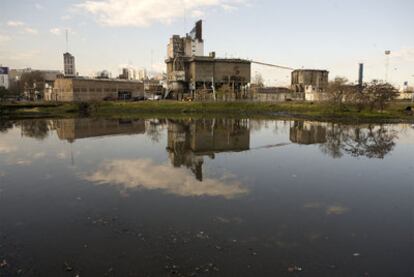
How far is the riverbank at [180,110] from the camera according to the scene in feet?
220

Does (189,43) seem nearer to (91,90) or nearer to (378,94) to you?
(91,90)

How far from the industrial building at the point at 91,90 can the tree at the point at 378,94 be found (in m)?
65.3

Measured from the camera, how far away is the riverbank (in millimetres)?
67062

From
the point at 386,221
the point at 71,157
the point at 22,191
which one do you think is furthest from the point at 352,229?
the point at 71,157

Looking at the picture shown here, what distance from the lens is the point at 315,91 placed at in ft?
316

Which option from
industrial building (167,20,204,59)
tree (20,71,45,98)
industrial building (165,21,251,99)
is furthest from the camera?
industrial building (167,20,204,59)

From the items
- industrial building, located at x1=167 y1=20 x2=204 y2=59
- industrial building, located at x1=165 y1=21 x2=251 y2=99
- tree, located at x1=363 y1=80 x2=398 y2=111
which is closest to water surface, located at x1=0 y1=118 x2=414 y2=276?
tree, located at x1=363 y1=80 x2=398 y2=111

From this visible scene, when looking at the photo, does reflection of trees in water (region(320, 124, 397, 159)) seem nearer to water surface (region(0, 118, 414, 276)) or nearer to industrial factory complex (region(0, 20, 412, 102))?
water surface (region(0, 118, 414, 276))

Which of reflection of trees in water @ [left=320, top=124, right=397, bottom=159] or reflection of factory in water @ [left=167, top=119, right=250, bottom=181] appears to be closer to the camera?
reflection of factory in water @ [left=167, top=119, right=250, bottom=181]

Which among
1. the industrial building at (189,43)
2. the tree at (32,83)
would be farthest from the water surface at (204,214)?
the industrial building at (189,43)

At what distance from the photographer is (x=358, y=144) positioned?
31.4m

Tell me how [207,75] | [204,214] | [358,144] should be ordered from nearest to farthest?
[204,214] → [358,144] → [207,75]

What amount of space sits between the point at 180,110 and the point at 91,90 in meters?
30.3

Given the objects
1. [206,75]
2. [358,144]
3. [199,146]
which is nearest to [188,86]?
[206,75]
